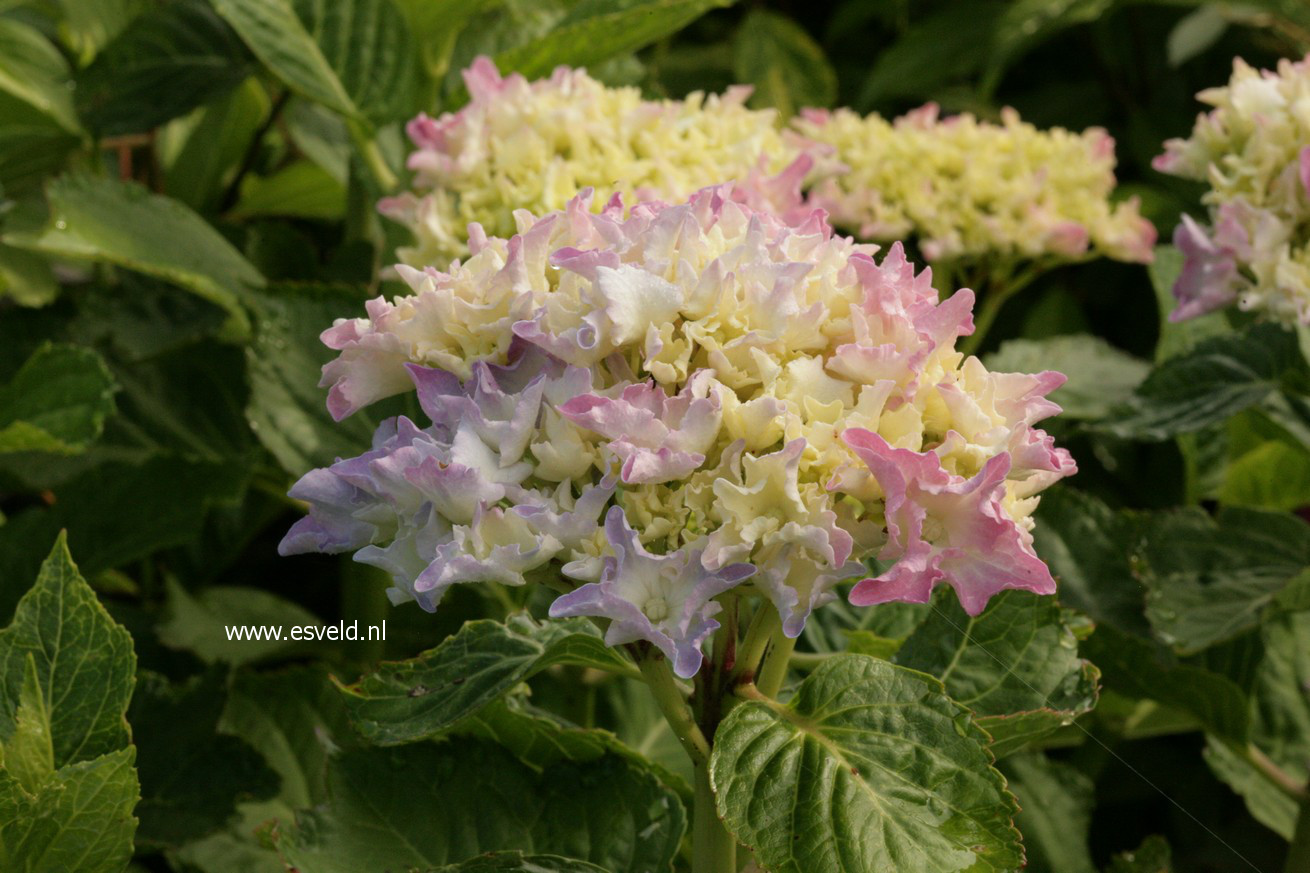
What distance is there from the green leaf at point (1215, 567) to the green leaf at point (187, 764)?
65 centimetres

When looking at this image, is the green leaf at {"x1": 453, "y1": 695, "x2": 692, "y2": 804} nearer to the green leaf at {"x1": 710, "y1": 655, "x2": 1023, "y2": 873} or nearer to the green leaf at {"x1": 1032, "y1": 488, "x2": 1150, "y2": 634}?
the green leaf at {"x1": 710, "y1": 655, "x2": 1023, "y2": 873}

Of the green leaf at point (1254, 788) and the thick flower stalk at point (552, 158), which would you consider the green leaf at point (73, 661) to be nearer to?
the thick flower stalk at point (552, 158)

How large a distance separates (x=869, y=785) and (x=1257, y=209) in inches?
21.8

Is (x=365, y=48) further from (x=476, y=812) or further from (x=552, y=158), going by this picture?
(x=476, y=812)

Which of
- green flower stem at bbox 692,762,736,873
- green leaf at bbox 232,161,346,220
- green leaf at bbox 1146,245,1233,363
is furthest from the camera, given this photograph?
green leaf at bbox 232,161,346,220

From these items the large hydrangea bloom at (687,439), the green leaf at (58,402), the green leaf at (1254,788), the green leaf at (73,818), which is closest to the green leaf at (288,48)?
the green leaf at (58,402)

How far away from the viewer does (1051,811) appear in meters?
1.03

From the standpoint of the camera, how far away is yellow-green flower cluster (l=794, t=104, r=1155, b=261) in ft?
3.91

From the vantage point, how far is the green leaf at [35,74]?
1.30m

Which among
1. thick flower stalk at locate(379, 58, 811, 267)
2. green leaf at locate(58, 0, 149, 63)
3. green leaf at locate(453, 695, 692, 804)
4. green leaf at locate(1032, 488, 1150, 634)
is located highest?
thick flower stalk at locate(379, 58, 811, 267)

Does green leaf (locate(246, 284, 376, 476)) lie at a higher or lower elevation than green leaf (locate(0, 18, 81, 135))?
lower

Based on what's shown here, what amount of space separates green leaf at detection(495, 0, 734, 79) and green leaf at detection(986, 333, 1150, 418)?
15.2 inches

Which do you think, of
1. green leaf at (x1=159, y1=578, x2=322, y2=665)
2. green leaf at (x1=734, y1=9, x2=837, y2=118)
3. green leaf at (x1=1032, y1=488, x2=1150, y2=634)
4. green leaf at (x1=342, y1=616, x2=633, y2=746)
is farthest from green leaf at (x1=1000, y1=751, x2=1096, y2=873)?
green leaf at (x1=734, y1=9, x2=837, y2=118)

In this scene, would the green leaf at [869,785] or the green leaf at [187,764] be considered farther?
the green leaf at [187,764]
